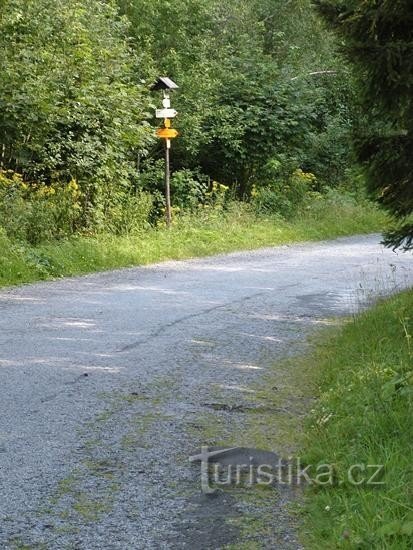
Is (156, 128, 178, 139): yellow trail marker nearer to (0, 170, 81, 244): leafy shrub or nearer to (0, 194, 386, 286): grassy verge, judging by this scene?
(0, 194, 386, 286): grassy verge

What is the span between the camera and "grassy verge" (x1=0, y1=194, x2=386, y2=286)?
14.0m

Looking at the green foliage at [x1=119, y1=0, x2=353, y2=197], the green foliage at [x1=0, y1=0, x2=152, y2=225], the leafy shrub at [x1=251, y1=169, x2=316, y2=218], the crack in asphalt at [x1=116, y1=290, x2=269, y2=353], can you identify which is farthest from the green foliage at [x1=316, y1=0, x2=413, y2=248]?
the leafy shrub at [x1=251, y1=169, x2=316, y2=218]

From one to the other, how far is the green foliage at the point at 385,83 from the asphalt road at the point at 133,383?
1.89 metres

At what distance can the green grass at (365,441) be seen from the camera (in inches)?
145

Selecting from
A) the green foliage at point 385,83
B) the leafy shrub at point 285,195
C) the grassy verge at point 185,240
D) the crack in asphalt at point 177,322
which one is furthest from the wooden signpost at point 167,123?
the green foliage at point 385,83

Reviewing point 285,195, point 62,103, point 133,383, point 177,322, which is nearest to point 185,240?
point 62,103

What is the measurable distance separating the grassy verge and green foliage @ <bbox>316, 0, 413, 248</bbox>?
7.01 metres

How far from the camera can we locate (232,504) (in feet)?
14.2

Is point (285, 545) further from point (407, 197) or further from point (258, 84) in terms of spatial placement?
point (258, 84)

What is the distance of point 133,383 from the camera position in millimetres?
6879

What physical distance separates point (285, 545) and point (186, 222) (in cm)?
1615

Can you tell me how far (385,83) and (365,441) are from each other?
11.4ft

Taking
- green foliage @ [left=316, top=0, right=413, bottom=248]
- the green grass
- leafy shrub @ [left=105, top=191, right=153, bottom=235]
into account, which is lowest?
the green grass

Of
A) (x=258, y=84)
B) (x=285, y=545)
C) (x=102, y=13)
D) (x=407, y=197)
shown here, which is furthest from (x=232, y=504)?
(x=258, y=84)
